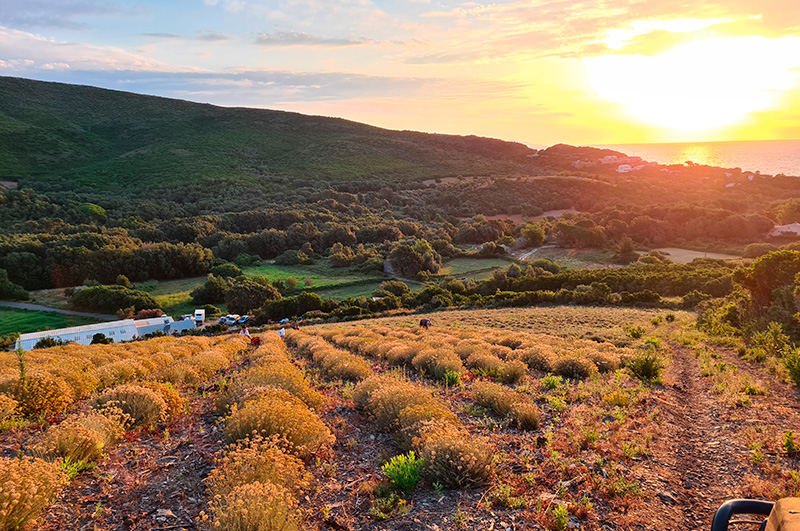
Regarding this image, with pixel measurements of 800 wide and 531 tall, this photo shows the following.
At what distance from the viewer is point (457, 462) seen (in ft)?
16.3

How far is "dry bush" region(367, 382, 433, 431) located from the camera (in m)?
6.80

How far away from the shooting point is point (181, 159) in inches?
4373

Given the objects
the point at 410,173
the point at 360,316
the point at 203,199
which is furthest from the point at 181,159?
the point at 360,316

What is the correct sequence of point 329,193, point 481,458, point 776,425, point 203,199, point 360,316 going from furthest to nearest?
point 329,193 → point 203,199 → point 360,316 → point 776,425 → point 481,458

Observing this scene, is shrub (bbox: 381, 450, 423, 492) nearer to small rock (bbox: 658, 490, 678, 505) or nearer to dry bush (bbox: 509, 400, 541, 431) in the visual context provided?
dry bush (bbox: 509, 400, 541, 431)

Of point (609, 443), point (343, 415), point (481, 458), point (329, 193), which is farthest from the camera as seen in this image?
point (329, 193)

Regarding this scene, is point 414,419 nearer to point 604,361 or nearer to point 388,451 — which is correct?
point 388,451

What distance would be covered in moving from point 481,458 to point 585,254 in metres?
65.4

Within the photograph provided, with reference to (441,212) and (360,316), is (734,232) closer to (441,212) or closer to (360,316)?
(441,212)

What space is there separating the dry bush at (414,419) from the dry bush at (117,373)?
642 cm

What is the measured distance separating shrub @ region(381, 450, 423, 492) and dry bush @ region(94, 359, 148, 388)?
6944 mm

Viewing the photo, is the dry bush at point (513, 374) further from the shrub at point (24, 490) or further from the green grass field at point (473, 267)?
the green grass field at point (473, 267)

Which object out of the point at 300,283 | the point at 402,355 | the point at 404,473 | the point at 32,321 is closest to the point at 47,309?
the point at 32,321

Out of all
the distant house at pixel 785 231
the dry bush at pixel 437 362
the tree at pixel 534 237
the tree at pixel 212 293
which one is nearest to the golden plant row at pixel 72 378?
the dry bush at pixel 437 362
